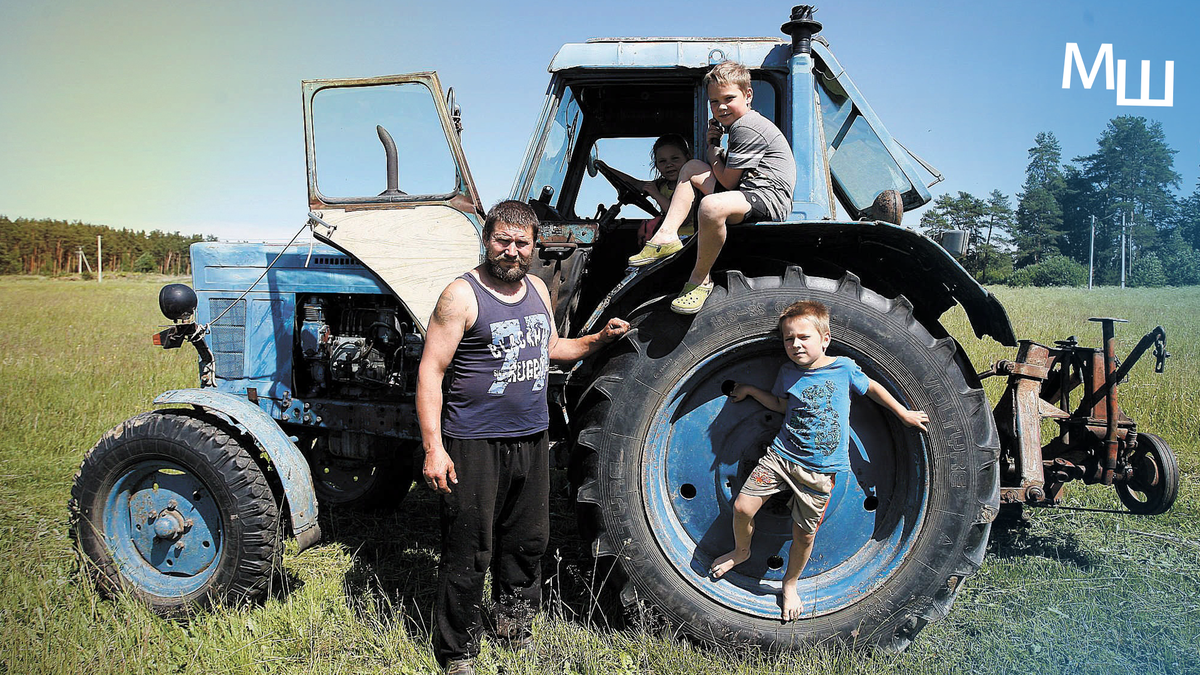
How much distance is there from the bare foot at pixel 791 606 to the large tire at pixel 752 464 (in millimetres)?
38

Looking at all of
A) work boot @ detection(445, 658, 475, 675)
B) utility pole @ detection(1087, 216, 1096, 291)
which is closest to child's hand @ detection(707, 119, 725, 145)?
work boot @ detection(445, 658, 475, 675)

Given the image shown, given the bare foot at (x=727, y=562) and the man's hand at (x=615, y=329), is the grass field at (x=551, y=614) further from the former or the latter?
the man's hand at (x=615, y=329)

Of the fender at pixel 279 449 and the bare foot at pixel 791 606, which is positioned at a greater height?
the fender at pixel 279 449

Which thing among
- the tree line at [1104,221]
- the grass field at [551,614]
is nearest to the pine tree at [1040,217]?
the tree line at [1104,221]

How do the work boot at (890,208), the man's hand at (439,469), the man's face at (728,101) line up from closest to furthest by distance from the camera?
the man's hand at (439,469)
the man's face at (728,101)
the work boot at (890,208)

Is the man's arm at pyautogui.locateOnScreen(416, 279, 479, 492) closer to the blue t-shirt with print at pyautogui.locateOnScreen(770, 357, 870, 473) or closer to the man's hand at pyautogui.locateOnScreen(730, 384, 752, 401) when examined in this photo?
the man's hand at pyautogui.locateOnScreen(730, 384, 752, 401)

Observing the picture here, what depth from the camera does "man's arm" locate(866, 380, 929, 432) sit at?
271 cm

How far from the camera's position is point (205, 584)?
10.5ft

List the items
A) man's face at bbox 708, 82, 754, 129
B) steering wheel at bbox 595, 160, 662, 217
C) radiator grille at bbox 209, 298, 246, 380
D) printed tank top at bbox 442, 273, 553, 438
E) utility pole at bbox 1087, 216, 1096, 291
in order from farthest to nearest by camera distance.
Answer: utility pole at bbox 1087, 216, 1096, 291 < radiator grille at bbox 209, 298, 246, 380 < steering wheel at bbox 595, 160, 662, 217 < man's face at bbox 708, 82, 754, 129 < printed tank top at bbox 442, 273, 553, 438

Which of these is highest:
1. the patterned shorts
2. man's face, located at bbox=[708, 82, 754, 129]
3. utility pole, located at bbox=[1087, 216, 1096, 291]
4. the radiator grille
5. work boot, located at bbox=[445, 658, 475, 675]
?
utility pole, located at bbox=[1087, 216, 1096, 291]

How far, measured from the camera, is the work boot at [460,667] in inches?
106

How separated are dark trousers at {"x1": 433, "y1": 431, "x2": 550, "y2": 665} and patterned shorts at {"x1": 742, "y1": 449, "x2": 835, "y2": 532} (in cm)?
84

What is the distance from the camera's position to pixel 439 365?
8.61ft

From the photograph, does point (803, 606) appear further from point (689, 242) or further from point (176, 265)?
point (176, 265)
